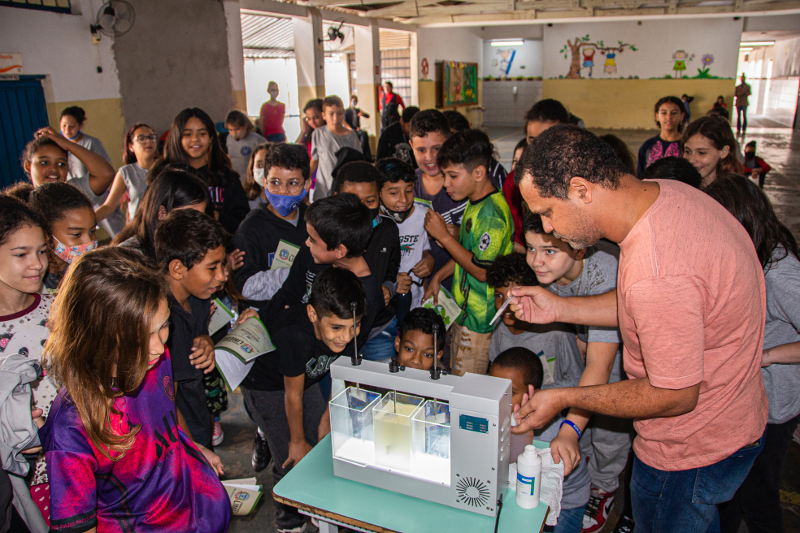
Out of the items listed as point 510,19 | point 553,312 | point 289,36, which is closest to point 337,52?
point 289,36

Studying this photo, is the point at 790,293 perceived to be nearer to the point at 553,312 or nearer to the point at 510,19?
the point at 553,312

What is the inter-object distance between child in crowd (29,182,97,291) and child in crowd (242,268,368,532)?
3.44 feet

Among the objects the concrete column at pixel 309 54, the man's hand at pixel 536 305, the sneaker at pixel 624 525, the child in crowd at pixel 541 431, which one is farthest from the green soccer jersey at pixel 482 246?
the concrete column at pixel 309 54

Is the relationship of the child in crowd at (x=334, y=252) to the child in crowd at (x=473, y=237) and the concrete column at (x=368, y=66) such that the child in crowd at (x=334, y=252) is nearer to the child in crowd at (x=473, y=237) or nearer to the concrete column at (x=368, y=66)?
the child in crowd at (x=473, y=237)

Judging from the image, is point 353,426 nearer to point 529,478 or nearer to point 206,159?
point 529,478

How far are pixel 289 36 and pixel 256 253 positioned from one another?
13662mm

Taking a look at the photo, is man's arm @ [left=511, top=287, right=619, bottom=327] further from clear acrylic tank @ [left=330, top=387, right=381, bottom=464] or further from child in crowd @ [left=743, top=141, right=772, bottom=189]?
child in crowd @ [left=743, top=141, right=772, bottom=189]

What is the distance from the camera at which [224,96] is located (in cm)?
862

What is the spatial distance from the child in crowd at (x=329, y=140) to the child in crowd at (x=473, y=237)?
9.59 feet

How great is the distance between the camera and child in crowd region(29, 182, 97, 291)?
8.09ft

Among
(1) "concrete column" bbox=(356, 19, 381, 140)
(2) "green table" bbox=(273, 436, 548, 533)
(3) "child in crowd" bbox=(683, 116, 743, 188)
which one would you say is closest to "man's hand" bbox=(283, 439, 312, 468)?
(2) "green table" bbox=(273, 436, 548, 533)

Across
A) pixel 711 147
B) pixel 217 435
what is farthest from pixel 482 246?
pixel 217 435

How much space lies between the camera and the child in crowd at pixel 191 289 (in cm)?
213

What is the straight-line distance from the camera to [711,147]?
10.8ft
